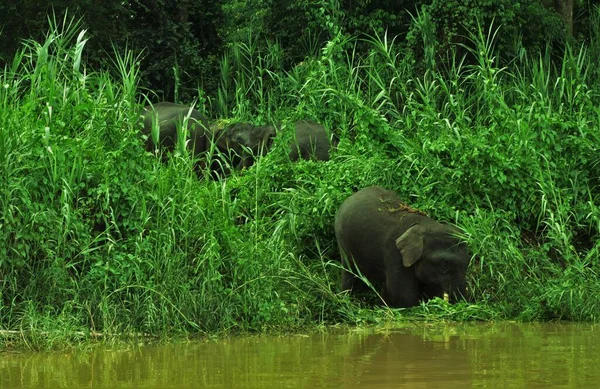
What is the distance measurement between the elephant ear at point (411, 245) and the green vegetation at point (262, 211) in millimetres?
341

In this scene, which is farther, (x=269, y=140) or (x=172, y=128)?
(x=172, y=128)

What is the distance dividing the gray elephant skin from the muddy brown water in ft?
9.56

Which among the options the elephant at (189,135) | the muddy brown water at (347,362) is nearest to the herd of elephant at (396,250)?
the muddy brown water at (347,362)

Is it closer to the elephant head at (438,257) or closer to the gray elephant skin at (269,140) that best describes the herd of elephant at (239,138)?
the gray elephant skin at (269,140)

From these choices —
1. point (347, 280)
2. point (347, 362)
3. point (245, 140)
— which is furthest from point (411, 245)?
point (245, 140)

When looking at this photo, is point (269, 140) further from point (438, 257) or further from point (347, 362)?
point (347, 362)

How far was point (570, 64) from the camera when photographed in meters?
10.9

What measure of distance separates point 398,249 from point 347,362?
7.11 ft

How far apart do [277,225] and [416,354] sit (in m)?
2.50

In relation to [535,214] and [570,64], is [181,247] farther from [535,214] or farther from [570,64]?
[570,64]

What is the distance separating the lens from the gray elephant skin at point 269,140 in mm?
10414

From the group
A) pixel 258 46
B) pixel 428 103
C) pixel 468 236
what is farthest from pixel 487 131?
pixel 258 46

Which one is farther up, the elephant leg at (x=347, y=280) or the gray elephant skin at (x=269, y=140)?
the gray elephant skin at (x=269, y=140)

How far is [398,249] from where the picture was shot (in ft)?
27.2
